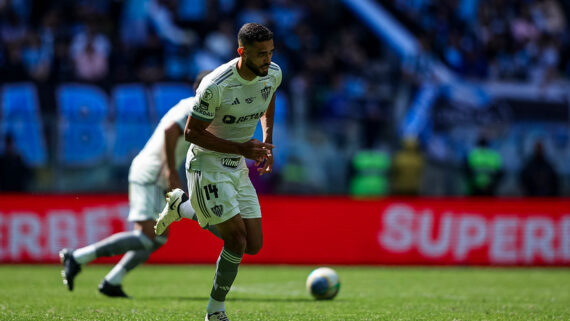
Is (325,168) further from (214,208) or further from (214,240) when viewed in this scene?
(214,208)

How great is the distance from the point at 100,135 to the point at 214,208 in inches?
349

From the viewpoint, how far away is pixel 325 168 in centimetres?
1579

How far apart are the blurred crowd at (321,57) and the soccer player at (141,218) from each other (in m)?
6.15

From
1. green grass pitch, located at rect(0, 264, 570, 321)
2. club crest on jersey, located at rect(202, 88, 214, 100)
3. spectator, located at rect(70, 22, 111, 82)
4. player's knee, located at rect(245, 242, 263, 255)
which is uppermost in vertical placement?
spectator, located at rect(70, 22, 111, 82)

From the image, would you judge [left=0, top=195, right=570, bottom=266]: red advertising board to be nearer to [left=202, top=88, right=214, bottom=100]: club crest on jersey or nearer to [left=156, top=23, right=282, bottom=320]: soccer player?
[left=156, top=23, right=282, bottom=320]: soccer player

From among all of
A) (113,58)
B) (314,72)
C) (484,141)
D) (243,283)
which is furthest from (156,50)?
(243,283)

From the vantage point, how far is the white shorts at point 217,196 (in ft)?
21.2

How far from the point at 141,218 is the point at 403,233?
6.30 meters

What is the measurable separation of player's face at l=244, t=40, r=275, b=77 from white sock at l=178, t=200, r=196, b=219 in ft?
4.67

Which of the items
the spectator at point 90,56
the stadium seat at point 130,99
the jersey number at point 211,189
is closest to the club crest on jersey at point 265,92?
the jersey number at point 211,189

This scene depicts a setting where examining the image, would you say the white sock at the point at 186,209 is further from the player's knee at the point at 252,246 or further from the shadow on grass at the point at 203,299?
the shadow on grass at the point at 203,299

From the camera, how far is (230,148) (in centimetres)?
638

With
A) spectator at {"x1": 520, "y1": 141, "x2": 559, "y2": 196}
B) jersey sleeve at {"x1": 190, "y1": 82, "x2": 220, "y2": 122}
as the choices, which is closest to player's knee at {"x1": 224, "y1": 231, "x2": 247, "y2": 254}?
jersey sleeve at {"x1": 190, "y1": 82, "x2": 220, "y2": 122}

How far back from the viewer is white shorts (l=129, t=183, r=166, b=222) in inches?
352
